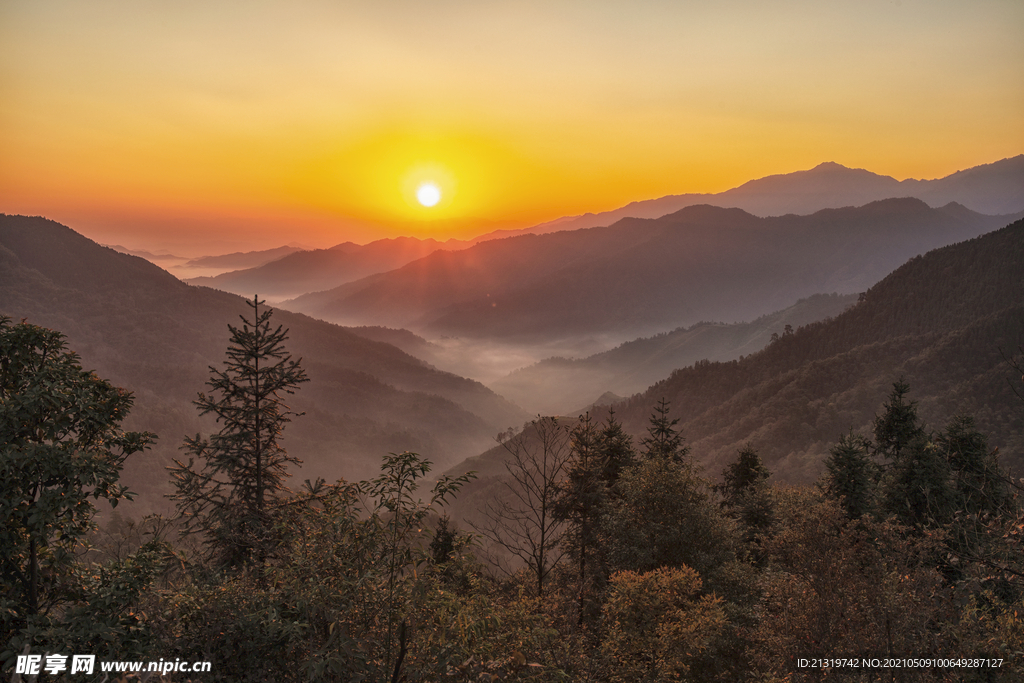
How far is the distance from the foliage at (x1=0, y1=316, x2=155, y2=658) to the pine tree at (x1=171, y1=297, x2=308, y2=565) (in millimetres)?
11144

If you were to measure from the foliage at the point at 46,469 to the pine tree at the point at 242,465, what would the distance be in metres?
11.1

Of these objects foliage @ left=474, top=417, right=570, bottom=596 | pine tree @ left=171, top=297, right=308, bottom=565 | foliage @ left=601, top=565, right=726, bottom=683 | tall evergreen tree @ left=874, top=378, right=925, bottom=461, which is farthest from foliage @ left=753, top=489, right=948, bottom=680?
pine tree @ left=171, top=297, right=308, bottom=565

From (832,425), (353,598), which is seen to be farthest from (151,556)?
(832,425)

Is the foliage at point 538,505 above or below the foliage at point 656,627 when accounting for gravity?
above

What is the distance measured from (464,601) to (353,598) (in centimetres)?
470

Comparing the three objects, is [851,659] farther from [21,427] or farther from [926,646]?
[21,427]

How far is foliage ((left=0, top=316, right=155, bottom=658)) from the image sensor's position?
1026 centimetres

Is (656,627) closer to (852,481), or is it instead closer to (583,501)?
(583,501)

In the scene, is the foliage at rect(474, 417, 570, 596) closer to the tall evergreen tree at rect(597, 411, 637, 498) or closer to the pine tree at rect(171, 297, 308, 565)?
the tall evergreen tree at rect(597, 411, 637, 498)

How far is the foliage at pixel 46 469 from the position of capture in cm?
1026

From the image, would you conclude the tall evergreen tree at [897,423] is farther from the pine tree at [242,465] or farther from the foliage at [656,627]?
the pine tree at [242,465]

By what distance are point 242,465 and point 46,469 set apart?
15.5 meters
